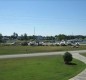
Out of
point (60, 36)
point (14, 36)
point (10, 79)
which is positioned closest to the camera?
point (10, 79)

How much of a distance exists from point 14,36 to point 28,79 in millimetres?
173708

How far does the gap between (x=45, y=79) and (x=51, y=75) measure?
1.80 metres

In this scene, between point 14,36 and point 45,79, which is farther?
point 14,36

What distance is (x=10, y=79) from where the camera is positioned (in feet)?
56.6

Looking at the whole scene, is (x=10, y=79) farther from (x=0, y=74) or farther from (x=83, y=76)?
(x=83, y=76)

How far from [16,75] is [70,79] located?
4209mm

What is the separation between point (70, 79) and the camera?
691 inches

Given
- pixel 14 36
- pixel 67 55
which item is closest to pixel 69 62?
pixel 67 55

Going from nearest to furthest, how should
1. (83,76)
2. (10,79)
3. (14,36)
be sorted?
(10,79) < (83,76) < (14,36)

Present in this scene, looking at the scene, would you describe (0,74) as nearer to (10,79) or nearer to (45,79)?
(10,79)

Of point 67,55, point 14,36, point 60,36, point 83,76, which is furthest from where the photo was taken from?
point 14,36

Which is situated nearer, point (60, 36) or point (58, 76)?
point (58, 76)

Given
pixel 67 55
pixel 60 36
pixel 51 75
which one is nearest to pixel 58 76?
pixel 51 75

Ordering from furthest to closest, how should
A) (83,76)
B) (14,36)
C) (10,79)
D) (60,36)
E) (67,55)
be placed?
(14,36) → (60,36) → (67,55) → (83,76) → (10,79)
